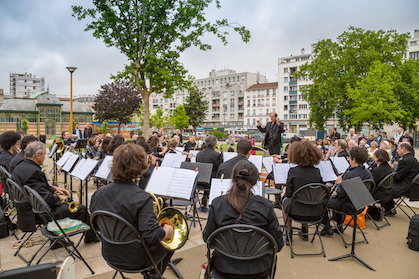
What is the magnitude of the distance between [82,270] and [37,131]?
156 ft

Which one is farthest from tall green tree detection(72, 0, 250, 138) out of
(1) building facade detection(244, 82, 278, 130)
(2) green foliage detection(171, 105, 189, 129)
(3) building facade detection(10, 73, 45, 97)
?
(3) building facade detection(10, 73, 45, 97)

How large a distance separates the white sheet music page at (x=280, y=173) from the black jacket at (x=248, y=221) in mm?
2552

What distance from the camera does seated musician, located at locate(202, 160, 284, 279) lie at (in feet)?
7.64

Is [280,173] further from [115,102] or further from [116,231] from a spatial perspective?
[115,102]

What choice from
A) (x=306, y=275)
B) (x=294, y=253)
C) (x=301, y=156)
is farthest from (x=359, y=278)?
(x=301, y=156)

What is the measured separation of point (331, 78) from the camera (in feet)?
94.5

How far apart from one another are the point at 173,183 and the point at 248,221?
5.15 ft

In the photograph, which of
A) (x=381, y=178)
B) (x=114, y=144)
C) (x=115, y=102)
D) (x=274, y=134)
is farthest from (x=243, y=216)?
(x=115, y=102)

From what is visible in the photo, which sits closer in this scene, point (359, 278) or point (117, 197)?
point (117, 197)

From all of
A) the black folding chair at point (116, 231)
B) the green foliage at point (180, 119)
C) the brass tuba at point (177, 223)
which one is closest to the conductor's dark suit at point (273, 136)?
the brass tuba at point (177, 223)

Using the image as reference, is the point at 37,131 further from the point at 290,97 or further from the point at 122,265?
the point at 290,97

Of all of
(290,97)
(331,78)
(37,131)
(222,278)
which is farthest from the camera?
(290,97)

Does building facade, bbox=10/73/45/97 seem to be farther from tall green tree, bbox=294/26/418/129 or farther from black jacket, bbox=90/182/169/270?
black jacket, bbox=90/182/169/270

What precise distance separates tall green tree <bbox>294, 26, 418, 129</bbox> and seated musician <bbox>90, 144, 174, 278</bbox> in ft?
93.3
